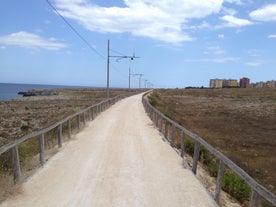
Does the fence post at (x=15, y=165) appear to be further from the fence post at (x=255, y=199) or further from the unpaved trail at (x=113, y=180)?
the fence post at (x=255, y=199)

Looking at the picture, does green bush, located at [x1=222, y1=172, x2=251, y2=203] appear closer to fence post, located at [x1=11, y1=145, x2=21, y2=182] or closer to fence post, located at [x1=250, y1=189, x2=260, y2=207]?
fence post, located at [x1=250, y1=189, x2=260, y2=207]

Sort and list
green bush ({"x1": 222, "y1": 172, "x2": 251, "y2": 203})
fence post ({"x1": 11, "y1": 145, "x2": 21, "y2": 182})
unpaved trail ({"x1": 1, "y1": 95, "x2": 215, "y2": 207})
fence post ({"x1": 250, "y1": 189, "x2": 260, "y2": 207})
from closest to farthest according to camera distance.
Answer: fence post ({"x1": 250, "y1": 189, "x2": 260, "y2": 207}) → unpaved trail ({"x1": 1, "y1": 95, "x2": 215, "y2": 207}) → fence post ({"x1": 11, "y1": 145, "x2": 21, "y2": 182}) → green bush ({"x1": 222, "y1": 172, "x2": 251, "y2": 203})

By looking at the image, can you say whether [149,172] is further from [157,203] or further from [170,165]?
[157,203]

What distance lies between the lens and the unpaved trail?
7312 mm

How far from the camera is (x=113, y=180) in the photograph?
8.66m

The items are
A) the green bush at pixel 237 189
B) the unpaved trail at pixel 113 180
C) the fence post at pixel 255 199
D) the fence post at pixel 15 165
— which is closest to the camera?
the fence post at pixel 255 199

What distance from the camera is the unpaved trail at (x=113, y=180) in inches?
288

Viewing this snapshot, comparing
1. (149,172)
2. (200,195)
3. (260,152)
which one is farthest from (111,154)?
(260,152)

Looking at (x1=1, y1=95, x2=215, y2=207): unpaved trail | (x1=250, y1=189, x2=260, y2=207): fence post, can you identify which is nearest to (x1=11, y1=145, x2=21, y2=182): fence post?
(x1=1, y1=95, x2=215, y2=207): unpaved trail

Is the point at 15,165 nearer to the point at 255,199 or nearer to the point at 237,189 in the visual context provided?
the point at 255,199

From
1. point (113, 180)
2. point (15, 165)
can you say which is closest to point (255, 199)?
point (113, 180)

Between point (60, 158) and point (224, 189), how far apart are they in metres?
4.79

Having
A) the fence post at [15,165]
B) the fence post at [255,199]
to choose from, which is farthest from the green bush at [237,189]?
the fence post at [15,165]

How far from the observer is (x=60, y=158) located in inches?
437
